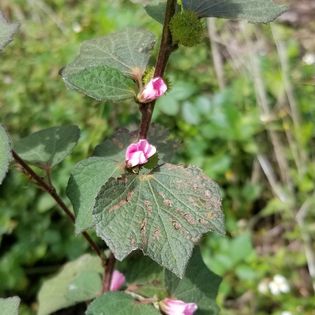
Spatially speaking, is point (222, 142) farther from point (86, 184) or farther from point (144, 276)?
point (86, 184)

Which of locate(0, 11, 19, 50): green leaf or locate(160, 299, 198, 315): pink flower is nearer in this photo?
locate(0, 11, 19, 50): green leaf

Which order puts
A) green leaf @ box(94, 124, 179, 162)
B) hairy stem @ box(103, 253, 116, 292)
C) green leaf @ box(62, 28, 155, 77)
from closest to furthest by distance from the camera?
green leaf @ box(62, 28, 155, 77) < green leaf @ box(94, 124, 179, 162) < hairy stem @ box(103, 253, 116, 292)

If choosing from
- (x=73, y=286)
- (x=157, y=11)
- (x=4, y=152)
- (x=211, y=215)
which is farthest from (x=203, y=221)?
(x=73, y=286)

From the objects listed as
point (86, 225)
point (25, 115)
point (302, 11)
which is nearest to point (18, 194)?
point (25, 115)

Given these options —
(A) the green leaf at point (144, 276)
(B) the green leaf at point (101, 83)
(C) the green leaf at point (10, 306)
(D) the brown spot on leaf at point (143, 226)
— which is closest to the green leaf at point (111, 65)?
(B) the green leaf at point (101, 83)

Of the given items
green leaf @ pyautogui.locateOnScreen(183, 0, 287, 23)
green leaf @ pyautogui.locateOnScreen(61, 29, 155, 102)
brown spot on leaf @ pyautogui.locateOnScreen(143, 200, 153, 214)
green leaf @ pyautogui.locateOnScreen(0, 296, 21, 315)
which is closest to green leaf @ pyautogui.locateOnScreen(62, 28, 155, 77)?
green leaf @ pyautogui.locateOnScreen(61, 29, 155, 102)

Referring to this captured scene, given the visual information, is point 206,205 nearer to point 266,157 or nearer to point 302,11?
point 266,157

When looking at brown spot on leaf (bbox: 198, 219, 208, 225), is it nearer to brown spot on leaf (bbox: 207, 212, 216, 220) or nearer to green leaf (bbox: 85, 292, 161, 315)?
brown spot on leaf (bbox: 207, 212, 216, 220)
